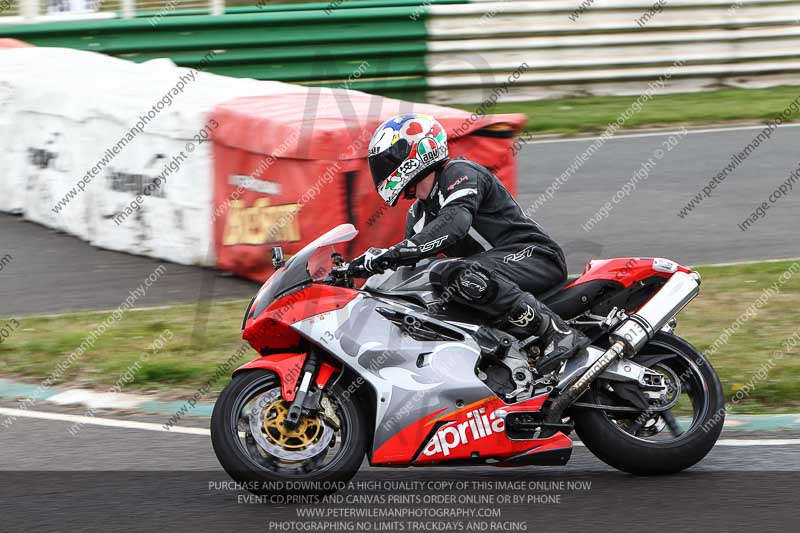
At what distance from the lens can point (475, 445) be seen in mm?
5664

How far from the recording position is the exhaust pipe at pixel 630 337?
5.77 m

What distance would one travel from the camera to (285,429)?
5551 millimetres

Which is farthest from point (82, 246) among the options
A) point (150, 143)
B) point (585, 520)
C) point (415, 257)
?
point (585, 520)

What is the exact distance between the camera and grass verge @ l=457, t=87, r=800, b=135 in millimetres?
15305

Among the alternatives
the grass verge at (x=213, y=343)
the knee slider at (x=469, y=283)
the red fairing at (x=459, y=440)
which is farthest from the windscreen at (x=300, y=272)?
the grass verge at (x=213, y=343)

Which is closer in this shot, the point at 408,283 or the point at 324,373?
the point at 324,373

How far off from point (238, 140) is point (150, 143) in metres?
1.18

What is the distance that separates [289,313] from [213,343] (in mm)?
3090

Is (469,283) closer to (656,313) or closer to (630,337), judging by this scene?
(630,337)

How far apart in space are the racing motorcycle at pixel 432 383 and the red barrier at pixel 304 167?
10.8ft

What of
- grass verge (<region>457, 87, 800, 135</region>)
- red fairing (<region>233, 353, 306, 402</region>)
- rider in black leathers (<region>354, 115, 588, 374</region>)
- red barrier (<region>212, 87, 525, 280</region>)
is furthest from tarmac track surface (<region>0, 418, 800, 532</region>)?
grass verge (<region>457, 87, 800, 135</region>)

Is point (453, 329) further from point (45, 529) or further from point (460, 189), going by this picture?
point (45, 529)

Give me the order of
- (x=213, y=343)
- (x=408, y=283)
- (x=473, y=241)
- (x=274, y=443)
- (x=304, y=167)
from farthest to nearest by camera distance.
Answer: (x=304, y=167) < (x=213, y=343) < (x=473, y=241) < (x=408, y=283) < (x=274, y=443)

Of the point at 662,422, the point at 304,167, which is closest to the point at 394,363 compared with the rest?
the point at 662,422
